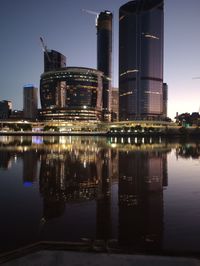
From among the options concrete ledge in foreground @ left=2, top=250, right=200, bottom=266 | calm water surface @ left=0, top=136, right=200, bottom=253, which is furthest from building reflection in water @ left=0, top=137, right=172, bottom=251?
concrete ledge in foreground @ left=2, top=250, right=200, bottom=266

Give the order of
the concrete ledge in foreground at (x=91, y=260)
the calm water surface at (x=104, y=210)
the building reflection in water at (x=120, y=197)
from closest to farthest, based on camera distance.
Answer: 1. the concrete ledge in foreground at (x=91, y=260)
2. the calm water surface at (x=104, y=210)
3. the building reflection in water at (x=120, y=197)

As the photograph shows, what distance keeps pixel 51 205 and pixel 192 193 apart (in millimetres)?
12413

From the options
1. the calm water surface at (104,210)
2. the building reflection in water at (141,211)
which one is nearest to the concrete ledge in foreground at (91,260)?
the calm water surface at (104,210)

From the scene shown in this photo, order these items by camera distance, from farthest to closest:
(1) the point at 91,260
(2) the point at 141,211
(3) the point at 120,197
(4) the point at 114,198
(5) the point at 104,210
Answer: (3) the point at 120,197 → (4) the point at 114,198 → (5) the point at 104,210 → (2) the point at 141,211 → (1) the point at 91,260

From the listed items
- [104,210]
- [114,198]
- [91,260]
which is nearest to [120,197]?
[114,198]

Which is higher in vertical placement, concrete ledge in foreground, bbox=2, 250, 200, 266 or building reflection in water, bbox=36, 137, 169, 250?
concrete ledge in foreground, bbox=2, 250, 200, 266

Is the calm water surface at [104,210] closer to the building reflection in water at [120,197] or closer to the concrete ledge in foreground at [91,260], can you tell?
the building reflection in water at [120,197]

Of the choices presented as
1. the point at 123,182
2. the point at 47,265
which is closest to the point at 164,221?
the point at 47,265

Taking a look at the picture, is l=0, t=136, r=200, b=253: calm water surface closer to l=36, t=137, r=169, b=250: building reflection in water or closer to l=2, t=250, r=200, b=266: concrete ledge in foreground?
l=36, t=137, r=169, b=250: building reflection in water

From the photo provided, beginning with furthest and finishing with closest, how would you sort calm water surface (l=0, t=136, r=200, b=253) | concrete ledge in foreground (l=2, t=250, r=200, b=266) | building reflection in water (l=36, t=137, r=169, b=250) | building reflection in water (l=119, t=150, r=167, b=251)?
building reflection in water (l=36, t=137, r=169, b=250) < calm water surface (l=0, t=136, r=200, b=253) < building reflection in water (l=119, t=150, r=167, b=251) < concrete ledge in foreground (l=2, t=250, r=200, b=266)

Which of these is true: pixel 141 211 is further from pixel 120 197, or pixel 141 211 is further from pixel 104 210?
pixel 120 197

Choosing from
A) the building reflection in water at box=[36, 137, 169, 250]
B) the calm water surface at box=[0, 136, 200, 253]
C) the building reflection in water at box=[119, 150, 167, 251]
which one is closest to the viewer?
the building reflection in water at box=[119, 150, 167, 251]

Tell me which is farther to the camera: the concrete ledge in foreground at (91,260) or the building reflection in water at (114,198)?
the building reflection in water at (114,198)

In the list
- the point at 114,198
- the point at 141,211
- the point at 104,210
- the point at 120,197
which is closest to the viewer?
the point at 141,211
